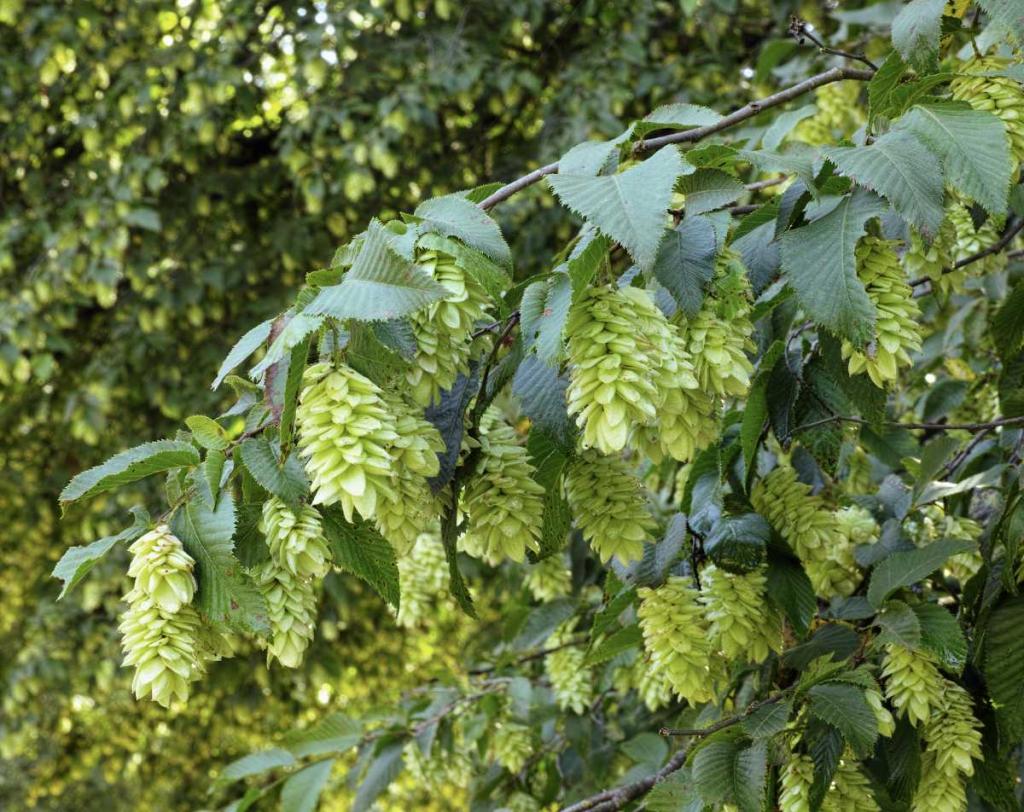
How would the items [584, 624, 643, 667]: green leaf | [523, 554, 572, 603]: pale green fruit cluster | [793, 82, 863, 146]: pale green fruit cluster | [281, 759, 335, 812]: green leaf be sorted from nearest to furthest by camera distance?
1. [584, 624, 643, 667]: green leaf
2. [281, 759, 335, 812]: green leaf
3. [523, 554, 572, 603]: pale green fruit cluster
4. [793, 82, 863, 146]: pale green fruit cluster

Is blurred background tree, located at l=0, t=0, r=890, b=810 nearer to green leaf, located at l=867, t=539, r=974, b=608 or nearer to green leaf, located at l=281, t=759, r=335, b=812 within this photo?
green leaf, located at l=281, t=759, r=335, b=812

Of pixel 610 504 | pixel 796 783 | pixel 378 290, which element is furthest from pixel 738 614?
pixel 378 290

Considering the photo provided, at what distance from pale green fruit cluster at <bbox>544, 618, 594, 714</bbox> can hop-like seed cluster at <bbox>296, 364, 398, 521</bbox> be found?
1.27 metres

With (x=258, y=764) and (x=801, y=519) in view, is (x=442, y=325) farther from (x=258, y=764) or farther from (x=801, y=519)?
(x=258, y=764)

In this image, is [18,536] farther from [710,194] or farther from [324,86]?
[710,194]

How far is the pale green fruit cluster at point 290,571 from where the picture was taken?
86cm

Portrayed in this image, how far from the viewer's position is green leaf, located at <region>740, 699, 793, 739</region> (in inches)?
44.6

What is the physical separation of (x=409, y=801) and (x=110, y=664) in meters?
1.64

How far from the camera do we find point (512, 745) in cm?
210

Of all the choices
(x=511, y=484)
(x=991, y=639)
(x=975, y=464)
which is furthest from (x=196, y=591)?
(x=975, y=464)

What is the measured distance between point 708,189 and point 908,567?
Answer: 519 mm

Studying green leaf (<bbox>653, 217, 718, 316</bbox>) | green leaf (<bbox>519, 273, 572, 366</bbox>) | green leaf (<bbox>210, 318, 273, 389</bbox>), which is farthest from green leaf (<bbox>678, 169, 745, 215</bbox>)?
green leaf (<bbox>210, 318, 273, 389</bbox>)

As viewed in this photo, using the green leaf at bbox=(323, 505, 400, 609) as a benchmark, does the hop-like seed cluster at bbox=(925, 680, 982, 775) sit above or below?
below

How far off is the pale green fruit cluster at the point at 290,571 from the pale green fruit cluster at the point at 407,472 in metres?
0.06
